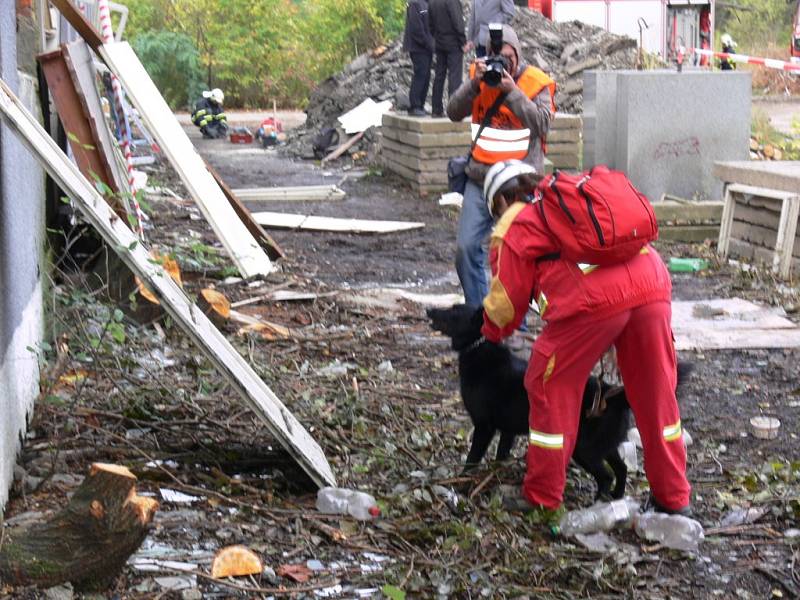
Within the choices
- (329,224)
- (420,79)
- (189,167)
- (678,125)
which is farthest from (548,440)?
(420,79)

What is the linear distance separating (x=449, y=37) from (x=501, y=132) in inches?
429

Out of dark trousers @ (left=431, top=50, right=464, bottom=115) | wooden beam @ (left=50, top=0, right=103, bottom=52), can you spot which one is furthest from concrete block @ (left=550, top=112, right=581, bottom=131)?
wooden beam @ (left=50, top=0, right=103, bottom=52)

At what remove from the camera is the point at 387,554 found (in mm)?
4695

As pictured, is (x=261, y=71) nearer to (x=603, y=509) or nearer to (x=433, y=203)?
(x=433, y=203)

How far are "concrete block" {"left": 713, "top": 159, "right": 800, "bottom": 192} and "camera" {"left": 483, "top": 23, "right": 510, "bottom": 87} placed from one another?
13.6ft

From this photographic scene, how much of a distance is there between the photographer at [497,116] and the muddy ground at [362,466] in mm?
957

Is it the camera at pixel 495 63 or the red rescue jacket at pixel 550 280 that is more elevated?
the camera at pixel 495 63

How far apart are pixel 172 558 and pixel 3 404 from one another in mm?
972

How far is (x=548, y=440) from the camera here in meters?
4.91

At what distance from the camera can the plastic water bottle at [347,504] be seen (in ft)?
16.4

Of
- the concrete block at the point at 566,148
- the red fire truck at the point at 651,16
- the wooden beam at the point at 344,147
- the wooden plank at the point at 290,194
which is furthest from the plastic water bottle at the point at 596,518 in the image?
the red fire truck at the point at 651,16

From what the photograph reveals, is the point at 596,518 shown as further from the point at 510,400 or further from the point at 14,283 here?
the point at 14,283

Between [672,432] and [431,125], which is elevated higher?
[431,125]

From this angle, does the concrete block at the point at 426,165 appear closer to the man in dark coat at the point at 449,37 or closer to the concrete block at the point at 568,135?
the concrete block at the point at 568,135
